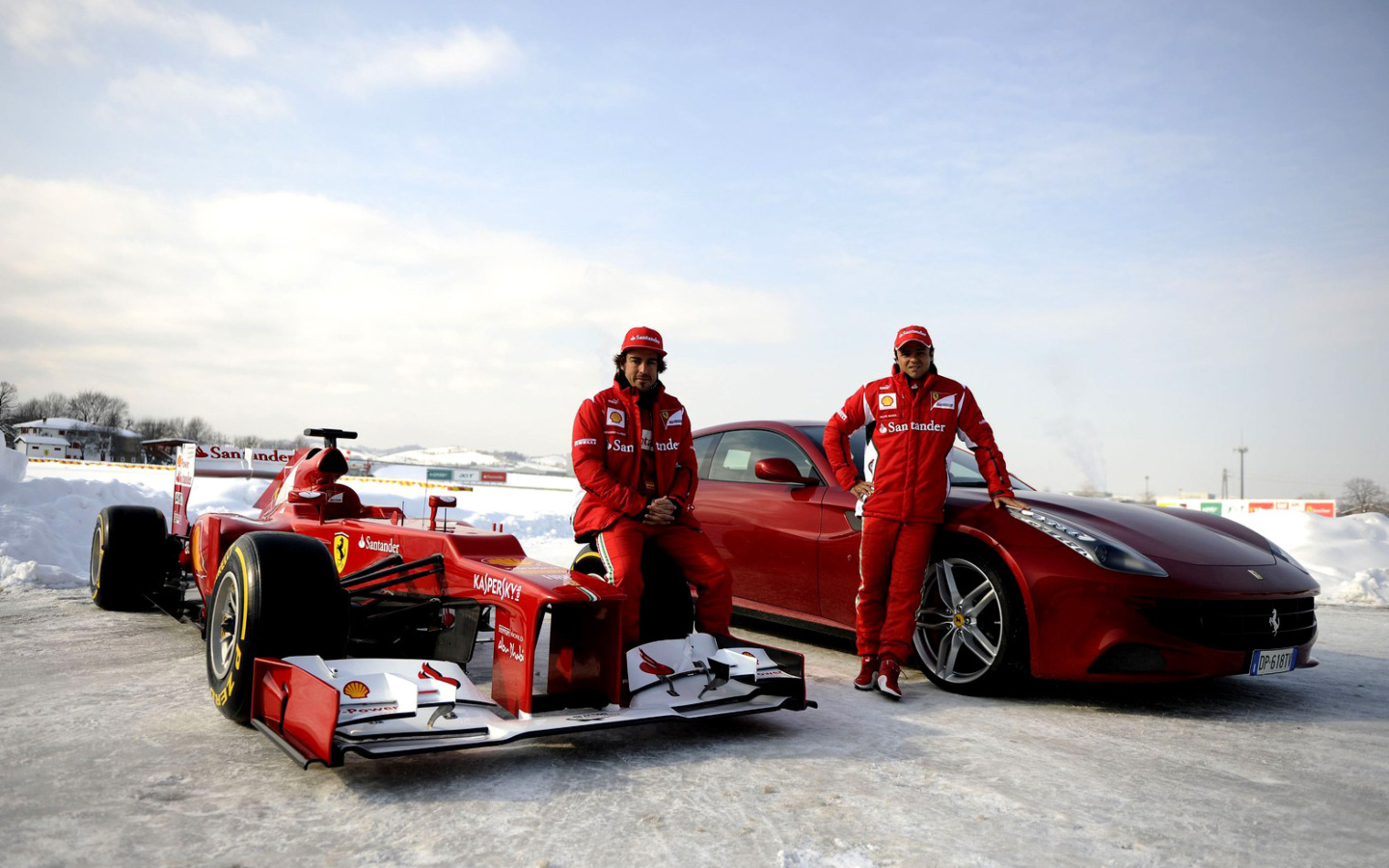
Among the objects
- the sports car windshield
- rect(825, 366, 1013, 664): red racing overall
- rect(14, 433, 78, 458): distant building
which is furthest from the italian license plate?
rect(14, 433, 78, 458): distant building

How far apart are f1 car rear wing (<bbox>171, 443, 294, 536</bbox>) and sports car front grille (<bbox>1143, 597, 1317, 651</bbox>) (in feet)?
19.6

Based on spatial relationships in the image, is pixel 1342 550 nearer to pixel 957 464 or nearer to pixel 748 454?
pixel 957 464

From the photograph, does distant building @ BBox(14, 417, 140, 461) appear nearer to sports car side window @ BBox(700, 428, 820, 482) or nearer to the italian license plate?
sports car side window @ BBox(700, 428, 820, 482)

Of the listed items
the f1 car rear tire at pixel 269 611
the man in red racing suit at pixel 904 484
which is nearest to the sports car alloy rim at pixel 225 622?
the f1 car rear tire at pixel 269 611

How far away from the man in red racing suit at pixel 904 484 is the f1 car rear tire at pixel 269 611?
103 inches

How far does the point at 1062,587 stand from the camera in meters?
4.58

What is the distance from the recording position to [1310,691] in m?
5.20

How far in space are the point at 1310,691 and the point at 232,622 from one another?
5.37 metres

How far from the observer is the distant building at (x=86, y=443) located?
282 ft

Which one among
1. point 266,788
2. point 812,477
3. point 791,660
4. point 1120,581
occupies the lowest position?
point 266,788

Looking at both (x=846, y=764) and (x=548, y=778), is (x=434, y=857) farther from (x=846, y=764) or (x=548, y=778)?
(x=846, y=764)

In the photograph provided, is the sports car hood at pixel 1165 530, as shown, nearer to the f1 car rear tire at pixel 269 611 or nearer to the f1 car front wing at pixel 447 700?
the f1 car front wing at pixel 447 700

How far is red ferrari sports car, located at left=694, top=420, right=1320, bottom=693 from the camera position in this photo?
4465 millimetres

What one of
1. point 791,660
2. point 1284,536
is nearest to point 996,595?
point 791,660
